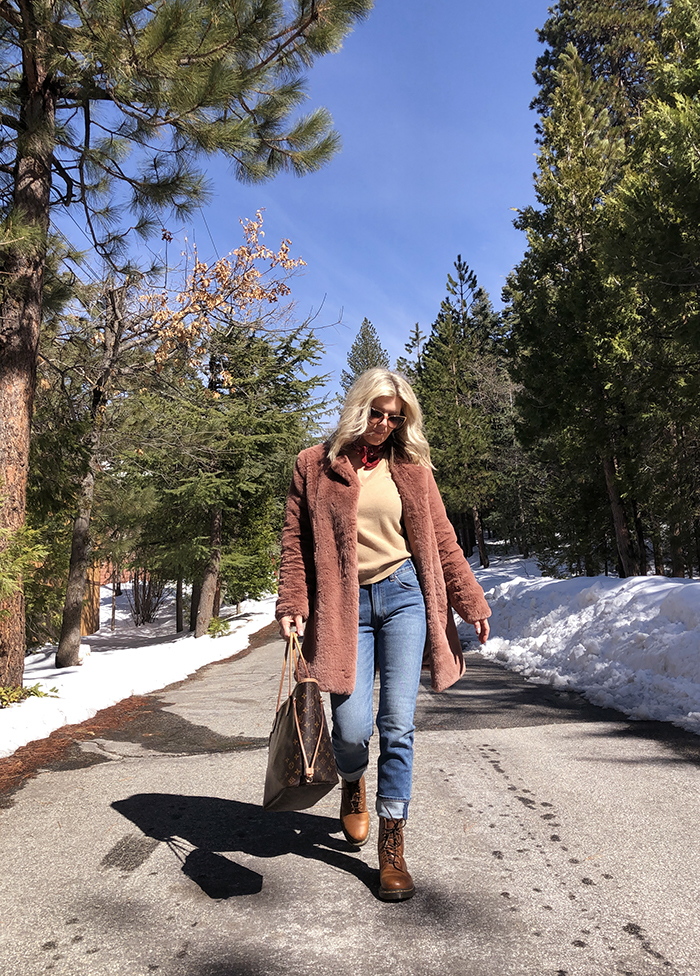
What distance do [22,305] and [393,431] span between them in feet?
18.8

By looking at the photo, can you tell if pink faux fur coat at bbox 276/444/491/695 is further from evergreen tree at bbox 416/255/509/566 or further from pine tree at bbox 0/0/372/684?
evergreen tree at bbox 416/255/509/566

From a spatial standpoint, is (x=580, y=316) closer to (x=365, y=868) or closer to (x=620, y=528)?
(x=620, y=528)

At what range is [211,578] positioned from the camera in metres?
18.1

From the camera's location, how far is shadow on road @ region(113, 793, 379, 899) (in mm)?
2910

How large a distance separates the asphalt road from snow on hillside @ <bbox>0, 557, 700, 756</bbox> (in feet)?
2.93

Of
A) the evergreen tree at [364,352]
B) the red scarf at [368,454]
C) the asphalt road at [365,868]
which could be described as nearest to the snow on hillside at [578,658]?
the asphalt road at [365,868]

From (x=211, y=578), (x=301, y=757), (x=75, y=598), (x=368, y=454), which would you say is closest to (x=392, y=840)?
(x=301, y=757)

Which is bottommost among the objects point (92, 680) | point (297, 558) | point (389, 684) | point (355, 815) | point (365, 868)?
point (365, 868)

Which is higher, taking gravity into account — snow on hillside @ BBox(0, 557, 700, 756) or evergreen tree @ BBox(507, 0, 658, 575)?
evergreen tree @ BBox(507, 0, 658, 575)

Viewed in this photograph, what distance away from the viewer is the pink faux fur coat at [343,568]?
9.72 feet

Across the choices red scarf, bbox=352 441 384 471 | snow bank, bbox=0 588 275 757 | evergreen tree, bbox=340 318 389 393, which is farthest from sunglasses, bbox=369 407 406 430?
evergreen tree, bbox=340 318 389 393

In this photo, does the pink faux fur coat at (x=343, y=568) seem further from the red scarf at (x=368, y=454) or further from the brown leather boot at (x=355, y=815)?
the brown leather boot at (x=355, y=815)

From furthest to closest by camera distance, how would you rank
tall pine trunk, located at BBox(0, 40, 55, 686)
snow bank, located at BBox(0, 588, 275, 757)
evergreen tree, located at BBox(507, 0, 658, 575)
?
evergreen tree, located at BBox(507, 0, 658, 575) < tall pine trunk, located at BBox(0, 40, 55, 686) < snow bank, located at BBox(0, 588, 275, 757)

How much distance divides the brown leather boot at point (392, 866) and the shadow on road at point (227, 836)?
93mm
